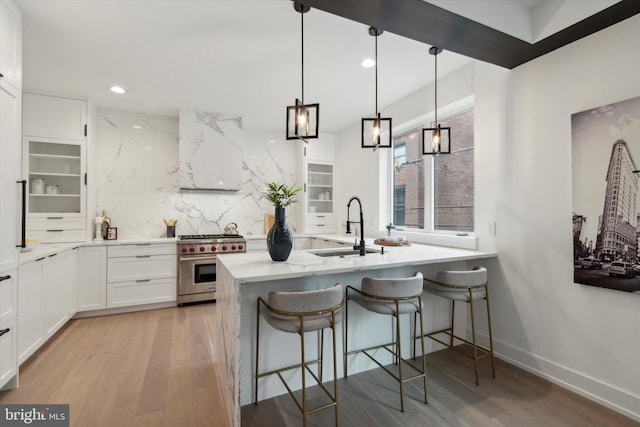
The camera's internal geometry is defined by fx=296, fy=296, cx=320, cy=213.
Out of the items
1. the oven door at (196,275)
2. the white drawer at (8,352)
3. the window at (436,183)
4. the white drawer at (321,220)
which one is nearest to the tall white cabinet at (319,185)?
the white drawer at (321,220)

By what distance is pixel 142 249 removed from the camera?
150 inches

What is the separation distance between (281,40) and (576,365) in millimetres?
3282

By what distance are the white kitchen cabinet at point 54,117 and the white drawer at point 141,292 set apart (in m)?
1.87

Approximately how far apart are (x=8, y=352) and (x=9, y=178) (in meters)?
1.18

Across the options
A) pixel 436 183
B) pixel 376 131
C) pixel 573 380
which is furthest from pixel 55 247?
pixel 573 380

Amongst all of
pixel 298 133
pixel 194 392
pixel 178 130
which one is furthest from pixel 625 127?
pixel 178 130

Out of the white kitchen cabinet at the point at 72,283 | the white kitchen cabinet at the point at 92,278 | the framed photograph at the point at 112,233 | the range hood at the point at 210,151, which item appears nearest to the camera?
the white kitchen cabinet at the point at 72,283

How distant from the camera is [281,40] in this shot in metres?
2.44

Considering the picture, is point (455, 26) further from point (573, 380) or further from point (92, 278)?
point (92, 278)

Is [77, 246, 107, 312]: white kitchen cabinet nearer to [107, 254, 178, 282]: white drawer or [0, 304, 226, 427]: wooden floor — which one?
[107, 254, 178, 282]: white drawer

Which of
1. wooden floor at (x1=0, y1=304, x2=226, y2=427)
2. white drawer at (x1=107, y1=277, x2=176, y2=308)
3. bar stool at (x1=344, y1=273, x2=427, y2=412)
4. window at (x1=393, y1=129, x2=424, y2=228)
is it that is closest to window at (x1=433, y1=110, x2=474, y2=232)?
window at (x1=393, y1=129, x2=424, y2=228)

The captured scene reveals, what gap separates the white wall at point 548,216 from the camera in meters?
1.86

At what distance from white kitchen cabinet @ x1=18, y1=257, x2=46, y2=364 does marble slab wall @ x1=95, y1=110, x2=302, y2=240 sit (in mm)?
1417

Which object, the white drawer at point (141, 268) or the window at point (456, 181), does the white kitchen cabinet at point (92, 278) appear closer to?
the white drawer at point (141, 268)
